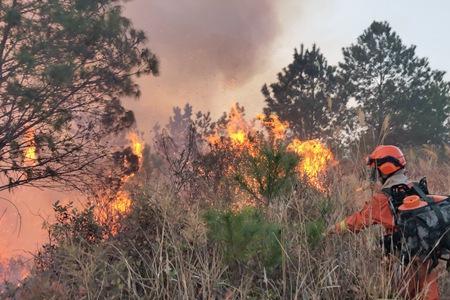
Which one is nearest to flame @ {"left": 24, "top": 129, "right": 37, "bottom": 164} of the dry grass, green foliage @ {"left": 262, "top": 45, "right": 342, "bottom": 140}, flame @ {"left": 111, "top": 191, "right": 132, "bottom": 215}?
flame @ {"left": 111, "top": 191, "right": 132, "bottom": 215}

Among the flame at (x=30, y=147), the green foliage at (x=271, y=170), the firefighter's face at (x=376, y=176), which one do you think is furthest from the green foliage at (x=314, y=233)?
the flame at (x=30, y=147)

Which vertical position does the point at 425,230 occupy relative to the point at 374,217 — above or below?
below

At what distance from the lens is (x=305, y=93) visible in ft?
69.8

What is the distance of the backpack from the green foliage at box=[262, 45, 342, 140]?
653 inches

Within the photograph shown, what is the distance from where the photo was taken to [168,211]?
385cm

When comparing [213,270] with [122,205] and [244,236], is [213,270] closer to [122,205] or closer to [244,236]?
[244,236]

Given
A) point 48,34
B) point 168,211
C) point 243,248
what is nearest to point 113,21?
point 48,34

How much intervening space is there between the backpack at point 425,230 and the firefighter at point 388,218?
0.27 feet

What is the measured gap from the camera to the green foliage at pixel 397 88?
23391 mm

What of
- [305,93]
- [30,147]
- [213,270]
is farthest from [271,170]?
[305,93]

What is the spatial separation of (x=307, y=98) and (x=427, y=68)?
8.83 meters

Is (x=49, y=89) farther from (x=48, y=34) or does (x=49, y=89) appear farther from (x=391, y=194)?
(x=391, y=194)

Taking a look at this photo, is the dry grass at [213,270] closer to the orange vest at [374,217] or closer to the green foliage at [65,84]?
the orange vest at [374,217]

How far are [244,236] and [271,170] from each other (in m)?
1.65
